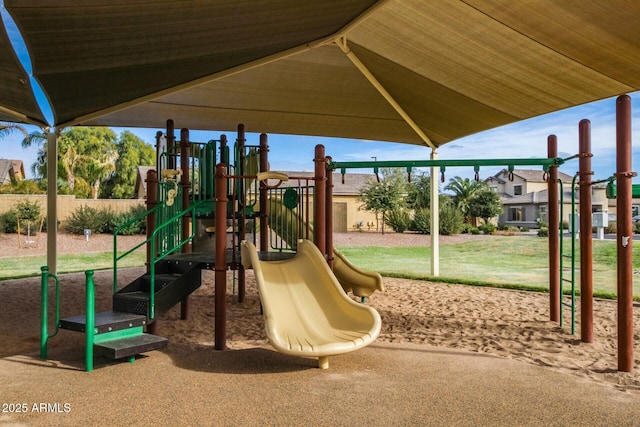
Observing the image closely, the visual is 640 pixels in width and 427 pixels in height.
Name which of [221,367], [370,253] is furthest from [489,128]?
[370,253]

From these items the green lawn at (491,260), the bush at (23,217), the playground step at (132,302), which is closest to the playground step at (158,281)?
the playground step at (132,302)

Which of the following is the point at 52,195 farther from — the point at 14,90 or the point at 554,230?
the point at 554,230

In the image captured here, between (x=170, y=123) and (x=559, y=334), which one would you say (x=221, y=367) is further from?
(x=170, y=123)

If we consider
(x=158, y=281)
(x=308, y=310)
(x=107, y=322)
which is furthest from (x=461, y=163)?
(x=107, y=322)

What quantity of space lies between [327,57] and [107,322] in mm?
4287

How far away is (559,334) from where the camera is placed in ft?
20.7

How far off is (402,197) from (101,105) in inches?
772

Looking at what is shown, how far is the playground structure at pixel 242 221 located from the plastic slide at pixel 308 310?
20 cm

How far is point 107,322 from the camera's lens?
4887 mm

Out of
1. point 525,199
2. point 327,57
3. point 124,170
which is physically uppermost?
point 124,170

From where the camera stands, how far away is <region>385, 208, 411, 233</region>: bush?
26453 mm

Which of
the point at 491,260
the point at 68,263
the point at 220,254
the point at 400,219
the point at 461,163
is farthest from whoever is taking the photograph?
the point at 400,219

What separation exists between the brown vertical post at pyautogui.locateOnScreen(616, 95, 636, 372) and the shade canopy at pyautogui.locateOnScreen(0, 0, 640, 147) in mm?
842

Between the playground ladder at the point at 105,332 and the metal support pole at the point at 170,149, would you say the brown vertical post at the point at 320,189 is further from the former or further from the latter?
the metal support pole at the point at 170,149
